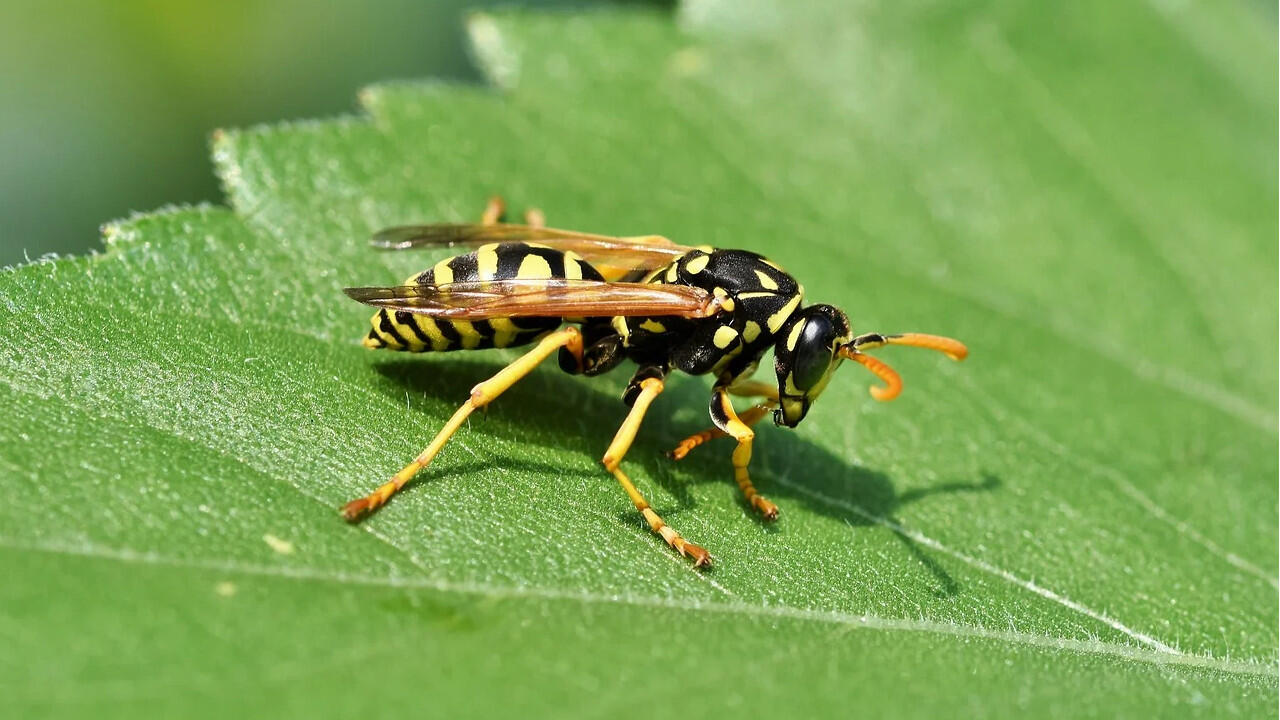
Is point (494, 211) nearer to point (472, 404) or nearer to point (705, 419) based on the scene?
point (705, 419)

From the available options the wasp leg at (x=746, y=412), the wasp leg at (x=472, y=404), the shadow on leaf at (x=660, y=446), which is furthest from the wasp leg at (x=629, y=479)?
the wasp leg at (x=472, y=404)

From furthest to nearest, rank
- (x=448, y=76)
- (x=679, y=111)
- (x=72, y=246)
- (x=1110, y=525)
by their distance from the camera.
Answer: (x=448, y=76), (x=72, y=246), (x=679, y=111), (x=1110, y=525)

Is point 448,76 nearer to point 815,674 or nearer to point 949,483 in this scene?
point 949,483

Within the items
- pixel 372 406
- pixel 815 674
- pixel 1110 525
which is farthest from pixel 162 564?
pixel 1110 525

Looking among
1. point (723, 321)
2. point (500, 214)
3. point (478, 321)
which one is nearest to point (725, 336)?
point (723, 321)

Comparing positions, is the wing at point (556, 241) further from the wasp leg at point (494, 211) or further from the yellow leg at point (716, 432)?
the yellow leg at point (716, 432)

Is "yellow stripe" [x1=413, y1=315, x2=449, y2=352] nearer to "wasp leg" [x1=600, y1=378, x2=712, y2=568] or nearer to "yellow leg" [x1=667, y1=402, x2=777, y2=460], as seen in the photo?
"wasp leg" [x1=600, y1=378, x2=712, y2=568]

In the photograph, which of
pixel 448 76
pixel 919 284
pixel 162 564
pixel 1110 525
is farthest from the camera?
pixel 448 76
